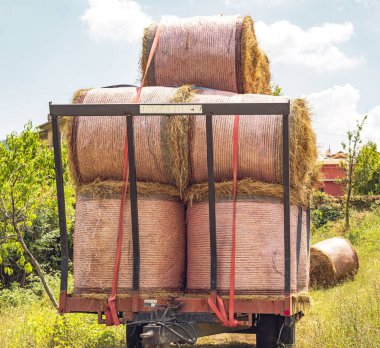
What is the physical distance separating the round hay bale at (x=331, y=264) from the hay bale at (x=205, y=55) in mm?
8619

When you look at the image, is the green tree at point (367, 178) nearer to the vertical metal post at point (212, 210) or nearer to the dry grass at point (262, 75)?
the dry grass at point (262, 75)

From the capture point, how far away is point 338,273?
15180 mm

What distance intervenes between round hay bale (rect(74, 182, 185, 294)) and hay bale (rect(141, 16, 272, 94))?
4.96 feet

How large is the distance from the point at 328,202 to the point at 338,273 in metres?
13.2

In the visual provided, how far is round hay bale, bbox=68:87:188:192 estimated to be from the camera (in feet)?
20.0

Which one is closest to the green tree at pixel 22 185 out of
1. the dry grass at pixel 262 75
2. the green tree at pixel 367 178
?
the dry grass at pixel 262 75

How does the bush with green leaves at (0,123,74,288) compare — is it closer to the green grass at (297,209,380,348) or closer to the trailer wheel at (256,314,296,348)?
the green grass at (297,209,380,348)

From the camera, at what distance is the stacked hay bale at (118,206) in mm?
6066

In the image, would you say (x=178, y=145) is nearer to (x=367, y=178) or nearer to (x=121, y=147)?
(x=121, y=147)

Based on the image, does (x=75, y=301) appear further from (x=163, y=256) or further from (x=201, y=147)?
(x=201, y=147)

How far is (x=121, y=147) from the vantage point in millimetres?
6105

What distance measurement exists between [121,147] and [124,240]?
837mm

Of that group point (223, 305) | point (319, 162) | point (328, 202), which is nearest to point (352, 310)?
point (319, 162)

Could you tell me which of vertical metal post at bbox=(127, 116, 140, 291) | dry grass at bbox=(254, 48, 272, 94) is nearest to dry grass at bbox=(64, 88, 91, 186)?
vertical metal post at bbox=(127, 116, 140, 291)
